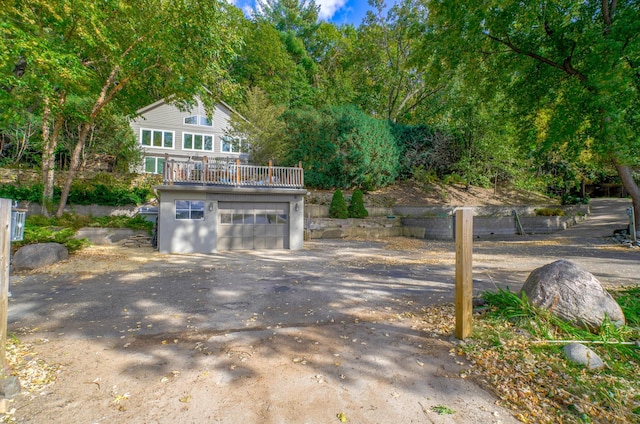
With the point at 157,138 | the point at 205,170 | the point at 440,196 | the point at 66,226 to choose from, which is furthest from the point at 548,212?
the point at 157,138

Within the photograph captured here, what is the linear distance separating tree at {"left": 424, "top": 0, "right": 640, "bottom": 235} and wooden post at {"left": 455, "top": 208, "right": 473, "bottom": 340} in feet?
30.1

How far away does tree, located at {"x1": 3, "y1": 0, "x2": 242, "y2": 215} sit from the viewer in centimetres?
982

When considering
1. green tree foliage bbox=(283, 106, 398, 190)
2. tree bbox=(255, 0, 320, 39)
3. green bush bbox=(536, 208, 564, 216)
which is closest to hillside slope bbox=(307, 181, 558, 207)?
green tree foliage bbox=(283, 106, 398, 190)

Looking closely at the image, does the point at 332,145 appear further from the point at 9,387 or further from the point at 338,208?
the point at 9,387

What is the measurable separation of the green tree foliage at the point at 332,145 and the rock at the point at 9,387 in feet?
55.4

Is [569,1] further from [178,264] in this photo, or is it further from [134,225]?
[134,225]

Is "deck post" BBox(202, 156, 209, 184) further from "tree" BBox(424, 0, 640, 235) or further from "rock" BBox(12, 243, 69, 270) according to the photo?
"tree" BBox(424, 0, 640, 235)

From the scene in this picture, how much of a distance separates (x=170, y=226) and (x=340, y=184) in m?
11.2

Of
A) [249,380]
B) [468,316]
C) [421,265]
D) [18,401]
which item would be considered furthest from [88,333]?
[421,265]

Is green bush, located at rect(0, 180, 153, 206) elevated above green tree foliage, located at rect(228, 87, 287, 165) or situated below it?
below

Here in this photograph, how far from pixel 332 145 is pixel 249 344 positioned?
16.3 metres

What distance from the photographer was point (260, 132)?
18141 mm

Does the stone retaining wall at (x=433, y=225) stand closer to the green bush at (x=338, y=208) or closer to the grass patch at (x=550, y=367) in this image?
the green bush at (x=338, y=208)

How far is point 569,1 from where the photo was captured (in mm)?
10977
